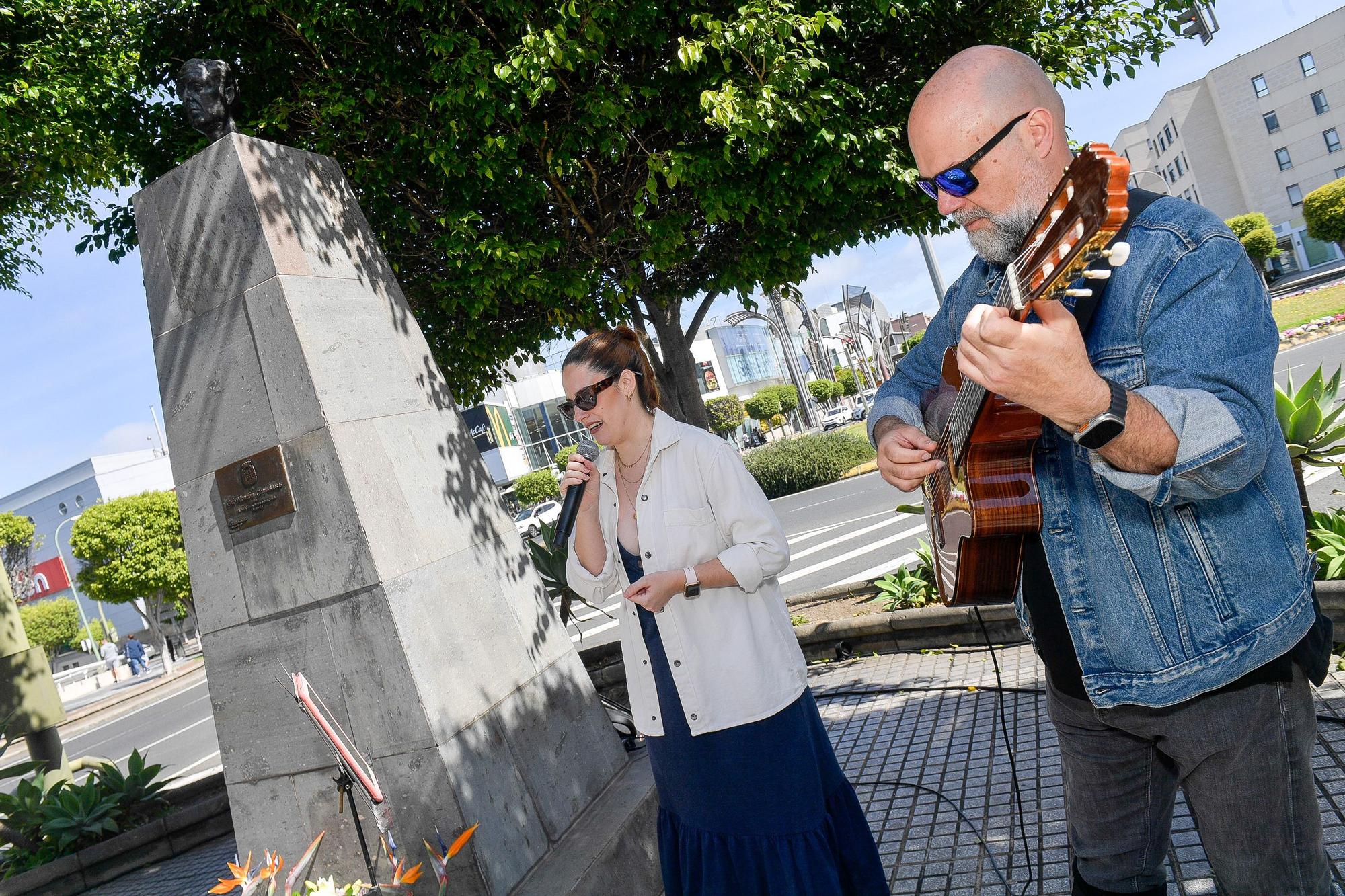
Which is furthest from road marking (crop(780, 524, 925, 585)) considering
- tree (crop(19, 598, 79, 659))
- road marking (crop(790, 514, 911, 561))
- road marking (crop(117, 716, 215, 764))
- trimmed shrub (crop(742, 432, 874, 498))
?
tree (crop(19, 598, 79, 659))

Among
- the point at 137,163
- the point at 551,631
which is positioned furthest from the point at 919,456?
the point at 137,163

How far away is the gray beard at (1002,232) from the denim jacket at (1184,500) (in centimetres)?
15

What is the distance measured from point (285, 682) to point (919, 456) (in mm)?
2774

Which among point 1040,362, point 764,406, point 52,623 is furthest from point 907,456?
point 52,623

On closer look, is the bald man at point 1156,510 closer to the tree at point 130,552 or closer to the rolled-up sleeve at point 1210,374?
the rolled-up sleeve at point 1210,374

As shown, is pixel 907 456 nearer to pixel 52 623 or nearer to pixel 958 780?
pixel 958 780

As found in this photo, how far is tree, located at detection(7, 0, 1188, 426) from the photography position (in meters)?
5.38

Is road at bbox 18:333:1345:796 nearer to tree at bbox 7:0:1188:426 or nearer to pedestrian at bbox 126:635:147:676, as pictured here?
tree at bbox 7:0:1188:426

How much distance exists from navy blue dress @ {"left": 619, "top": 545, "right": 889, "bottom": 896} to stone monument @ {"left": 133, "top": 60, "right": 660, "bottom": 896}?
2.46 feet

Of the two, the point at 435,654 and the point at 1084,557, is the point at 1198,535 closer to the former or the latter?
the point at 1084,557

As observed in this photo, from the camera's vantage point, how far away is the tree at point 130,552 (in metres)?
33.9

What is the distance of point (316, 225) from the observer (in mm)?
4066

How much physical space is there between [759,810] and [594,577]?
91 centimetres

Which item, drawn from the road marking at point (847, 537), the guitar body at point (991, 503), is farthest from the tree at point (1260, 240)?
the guitar body at point (991, 503)
